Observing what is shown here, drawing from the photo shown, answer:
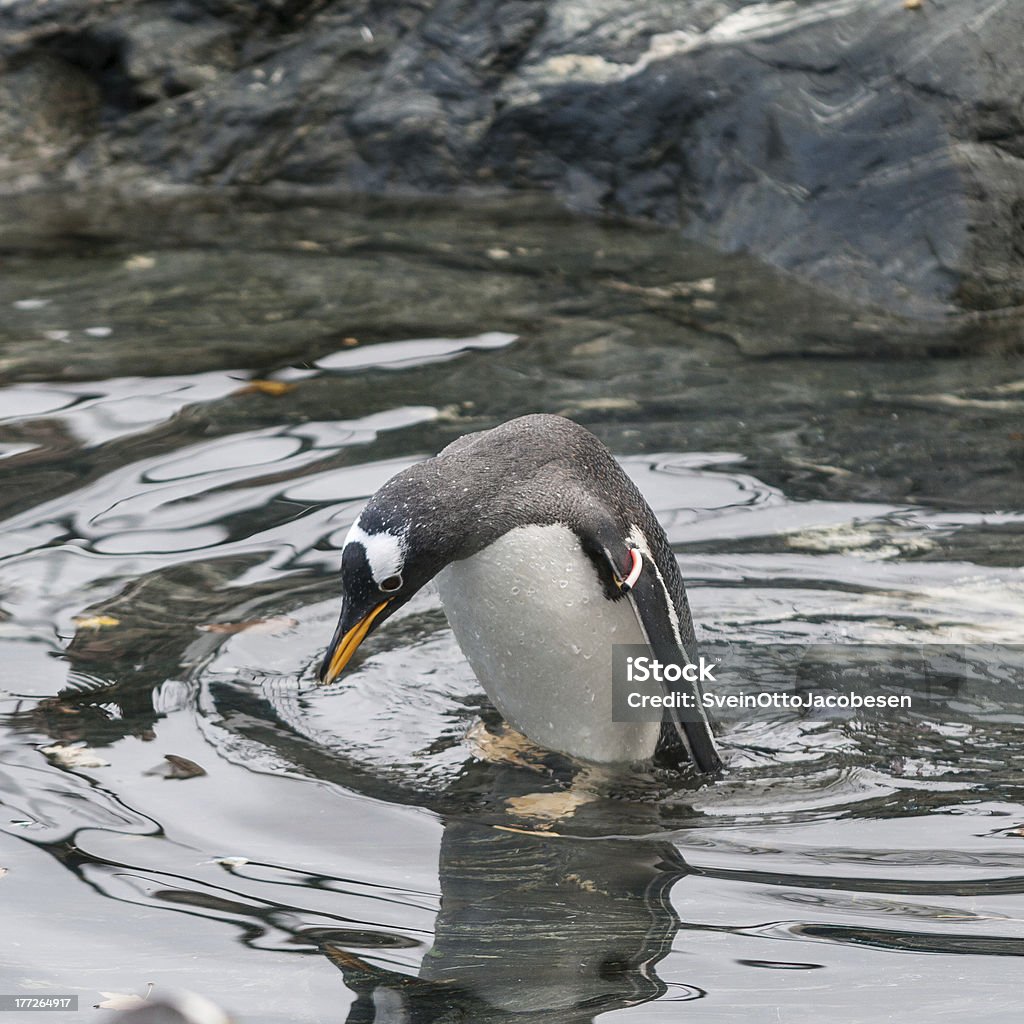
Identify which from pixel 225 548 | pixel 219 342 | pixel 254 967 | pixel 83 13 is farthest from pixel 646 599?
pixel 83 13

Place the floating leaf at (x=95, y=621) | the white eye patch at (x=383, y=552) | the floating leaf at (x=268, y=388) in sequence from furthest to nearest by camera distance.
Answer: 1. the floating leaf at (x=268, y=388)
2. the floating leaf at (x=95, y=621)
3. the white eye patch at (x=383, y=552)

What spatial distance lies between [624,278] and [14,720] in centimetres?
410

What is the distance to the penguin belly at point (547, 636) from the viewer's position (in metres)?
3.27

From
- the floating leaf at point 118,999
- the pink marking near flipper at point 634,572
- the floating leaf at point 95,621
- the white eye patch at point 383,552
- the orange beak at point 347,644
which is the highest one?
the white eye patch at point 383,552

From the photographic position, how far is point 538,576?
3.28 meters

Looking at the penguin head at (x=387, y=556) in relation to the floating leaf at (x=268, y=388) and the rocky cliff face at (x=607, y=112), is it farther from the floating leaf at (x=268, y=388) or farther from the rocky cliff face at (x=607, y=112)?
the rocky cliff face at (x=607, y=112)

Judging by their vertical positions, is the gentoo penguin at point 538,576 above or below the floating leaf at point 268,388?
above

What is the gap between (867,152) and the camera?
277 inches

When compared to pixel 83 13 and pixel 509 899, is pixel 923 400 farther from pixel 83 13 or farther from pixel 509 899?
pixel 83 13

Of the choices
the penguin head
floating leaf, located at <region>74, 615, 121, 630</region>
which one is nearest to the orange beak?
the penguin head

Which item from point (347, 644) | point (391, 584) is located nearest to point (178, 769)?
point (347, 644)

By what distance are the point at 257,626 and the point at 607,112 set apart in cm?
471

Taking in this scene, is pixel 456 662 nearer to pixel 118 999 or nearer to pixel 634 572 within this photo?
pixel 634 572

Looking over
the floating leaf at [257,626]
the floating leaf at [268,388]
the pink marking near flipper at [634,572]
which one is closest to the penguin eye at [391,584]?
the pink marking near flipper at [634,572]
